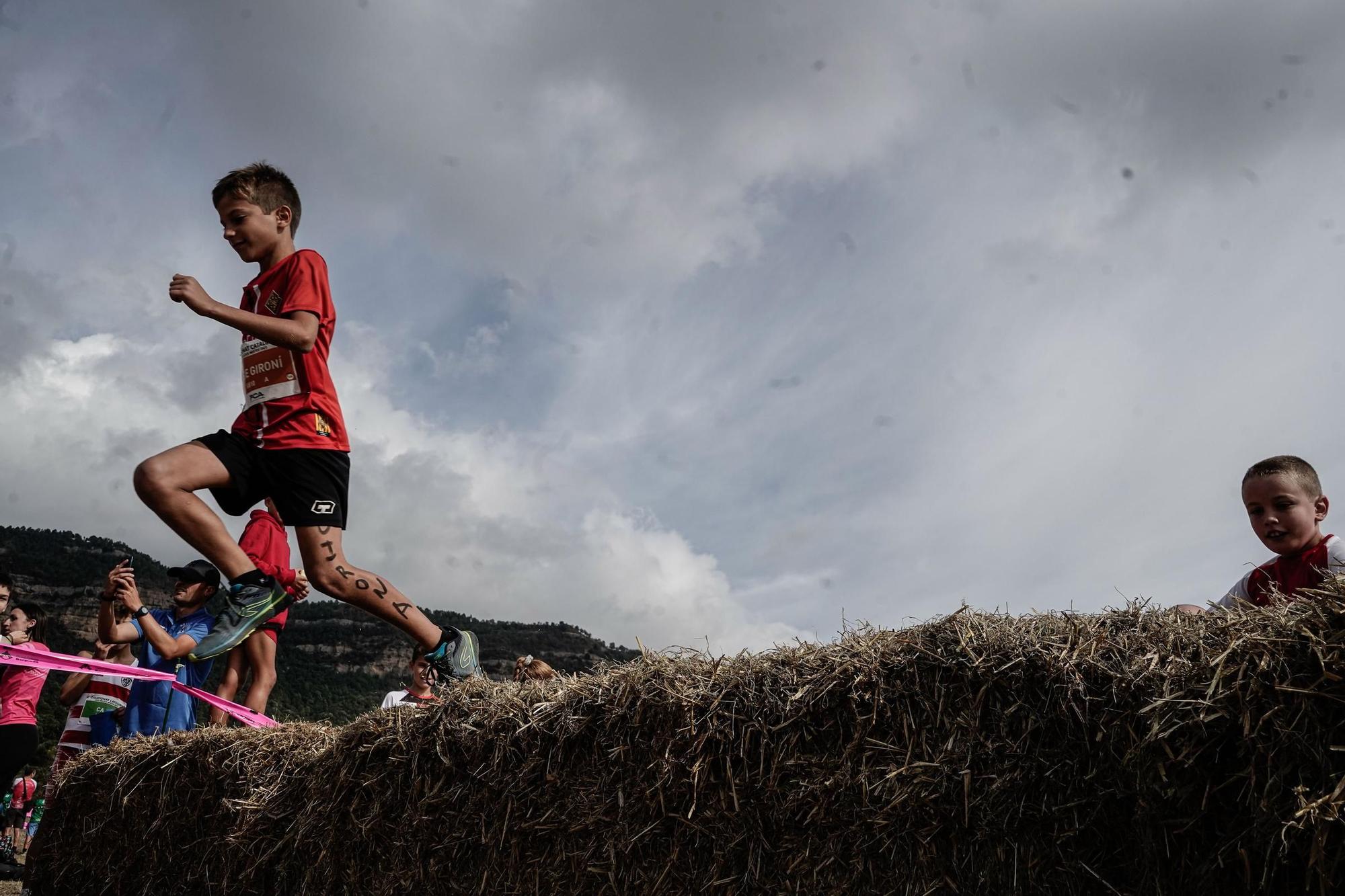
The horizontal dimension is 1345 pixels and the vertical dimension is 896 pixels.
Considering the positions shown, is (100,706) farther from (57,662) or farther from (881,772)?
(881,772)

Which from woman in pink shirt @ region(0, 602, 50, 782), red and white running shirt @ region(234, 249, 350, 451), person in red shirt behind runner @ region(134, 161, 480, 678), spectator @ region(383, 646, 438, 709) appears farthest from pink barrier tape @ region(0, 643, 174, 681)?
red and white running shirt @ region(234, 249, 350, 451)

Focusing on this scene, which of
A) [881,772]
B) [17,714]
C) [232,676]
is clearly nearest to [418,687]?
[232,676]

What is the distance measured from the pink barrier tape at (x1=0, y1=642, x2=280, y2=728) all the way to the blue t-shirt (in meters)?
0.22

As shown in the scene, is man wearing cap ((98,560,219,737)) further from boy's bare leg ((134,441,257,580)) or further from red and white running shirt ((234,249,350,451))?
red and white running shirt ((234,249,350,451))

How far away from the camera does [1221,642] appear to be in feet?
8.01

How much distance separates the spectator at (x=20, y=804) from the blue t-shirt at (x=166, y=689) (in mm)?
5113

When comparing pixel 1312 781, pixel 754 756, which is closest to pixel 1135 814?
pixel 1312 781

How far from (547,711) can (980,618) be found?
5.58 ft

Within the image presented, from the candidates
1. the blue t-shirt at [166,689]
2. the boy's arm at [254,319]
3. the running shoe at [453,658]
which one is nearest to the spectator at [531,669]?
the running shoe at [453,658]

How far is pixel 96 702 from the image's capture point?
7.17 meters

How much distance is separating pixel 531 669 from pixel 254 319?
280 centimetres

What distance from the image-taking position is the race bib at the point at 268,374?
482 centimetres

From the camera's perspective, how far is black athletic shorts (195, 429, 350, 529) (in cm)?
462

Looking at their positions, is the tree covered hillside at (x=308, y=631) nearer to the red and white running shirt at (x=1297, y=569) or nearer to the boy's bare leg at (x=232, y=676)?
the boy's bare leg at (x=232, y=676)
